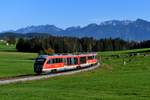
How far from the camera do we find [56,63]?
58.3 metres

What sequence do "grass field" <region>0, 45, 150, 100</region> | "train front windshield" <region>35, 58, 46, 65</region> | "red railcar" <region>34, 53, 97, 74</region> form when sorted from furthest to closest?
"red railcar" <region>34, 53, 97, 74</region> < "train front windshield" <region>35, 58, 46, 65</region> < "grass field" <region>0, 45, 150, 100</region>

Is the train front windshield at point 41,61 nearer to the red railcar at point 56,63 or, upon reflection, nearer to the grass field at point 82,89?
the red railcar at point 56,63

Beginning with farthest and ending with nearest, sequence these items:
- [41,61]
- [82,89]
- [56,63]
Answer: [56,63] < [41,61] < [82,89]

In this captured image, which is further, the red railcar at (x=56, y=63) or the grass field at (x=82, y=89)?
the red railcar at (x=56, y=63)

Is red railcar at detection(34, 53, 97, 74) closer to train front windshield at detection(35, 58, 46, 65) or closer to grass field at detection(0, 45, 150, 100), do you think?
train front windshield at detection(35, 58, 46, 65)

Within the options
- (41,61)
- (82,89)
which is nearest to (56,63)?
(41,61)

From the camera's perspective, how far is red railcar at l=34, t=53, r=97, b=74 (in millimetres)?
55438

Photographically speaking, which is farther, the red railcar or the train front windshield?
the red railcar

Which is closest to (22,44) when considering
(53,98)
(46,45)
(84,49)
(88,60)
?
(46,45)

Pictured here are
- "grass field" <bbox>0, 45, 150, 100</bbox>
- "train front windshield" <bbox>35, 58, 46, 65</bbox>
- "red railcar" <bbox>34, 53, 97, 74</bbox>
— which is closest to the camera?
"grass field" <bbox>0, 45, 150, 100</bbox>

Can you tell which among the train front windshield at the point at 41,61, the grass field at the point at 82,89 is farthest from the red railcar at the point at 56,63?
the grass field at the point at 82,89

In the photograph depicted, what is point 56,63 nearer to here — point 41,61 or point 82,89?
point 41,61

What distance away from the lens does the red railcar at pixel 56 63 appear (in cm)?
5544

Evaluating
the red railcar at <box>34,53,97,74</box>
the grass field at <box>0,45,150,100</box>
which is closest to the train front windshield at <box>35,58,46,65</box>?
the red railcar at <box>34,53,97,74</box>
